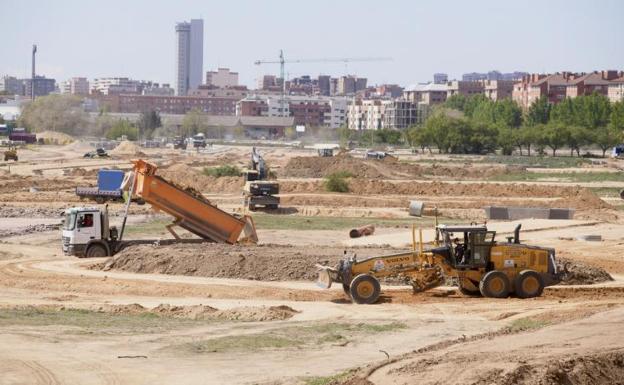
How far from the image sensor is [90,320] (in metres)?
25.9

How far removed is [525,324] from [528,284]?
A: 413cm

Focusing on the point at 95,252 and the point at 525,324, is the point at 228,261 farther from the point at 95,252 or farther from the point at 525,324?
the point at 525,324

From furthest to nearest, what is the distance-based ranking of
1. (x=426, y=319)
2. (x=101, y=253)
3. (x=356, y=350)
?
(x=101, y=253) → (x=426, y=319) → (x=356, y=350)

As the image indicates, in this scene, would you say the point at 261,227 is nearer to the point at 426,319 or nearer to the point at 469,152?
the point at 426,319

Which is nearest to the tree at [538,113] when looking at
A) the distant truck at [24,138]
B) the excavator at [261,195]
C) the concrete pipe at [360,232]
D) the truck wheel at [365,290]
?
the distant truck at [24,138]

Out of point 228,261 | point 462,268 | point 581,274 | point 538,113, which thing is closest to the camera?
point 462,268

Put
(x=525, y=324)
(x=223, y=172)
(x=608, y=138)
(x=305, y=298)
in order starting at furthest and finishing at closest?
(x=608, y=138)
(x=223, y=172)
(x=305, y=298)
(x=525, y=324)

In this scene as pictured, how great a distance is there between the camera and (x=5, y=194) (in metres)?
68.7

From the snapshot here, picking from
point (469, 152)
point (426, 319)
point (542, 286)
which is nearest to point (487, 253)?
point (542, 286)

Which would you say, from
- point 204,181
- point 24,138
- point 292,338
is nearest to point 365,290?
point 292,338

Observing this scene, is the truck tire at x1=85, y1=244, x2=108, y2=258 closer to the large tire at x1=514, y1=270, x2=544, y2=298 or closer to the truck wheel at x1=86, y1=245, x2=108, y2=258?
the truck wheel at x1=86, y1=245, x2=108, y2=258

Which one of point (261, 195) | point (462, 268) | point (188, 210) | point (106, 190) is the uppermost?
point (188, 210)

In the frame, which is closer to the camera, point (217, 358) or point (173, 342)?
point (217, 358)

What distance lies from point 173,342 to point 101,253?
16.5 metres
